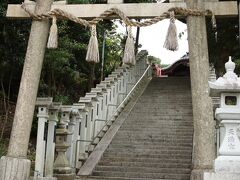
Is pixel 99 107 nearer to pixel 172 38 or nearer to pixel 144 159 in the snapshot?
pixel 144 159

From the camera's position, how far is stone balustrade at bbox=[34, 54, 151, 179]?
22.5 feet

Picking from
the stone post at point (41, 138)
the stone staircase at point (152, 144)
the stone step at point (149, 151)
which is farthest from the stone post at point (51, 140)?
the stone step at point (149, 151)

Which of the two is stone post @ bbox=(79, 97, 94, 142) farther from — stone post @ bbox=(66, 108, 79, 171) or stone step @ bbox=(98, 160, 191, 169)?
stone post @ bbox=(66, 108, 79, 171)

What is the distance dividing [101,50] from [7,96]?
133 inches

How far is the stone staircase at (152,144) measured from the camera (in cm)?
802

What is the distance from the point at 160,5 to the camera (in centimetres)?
654

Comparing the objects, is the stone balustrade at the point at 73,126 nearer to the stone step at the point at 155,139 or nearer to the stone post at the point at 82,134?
the stone post at the point at 82,134

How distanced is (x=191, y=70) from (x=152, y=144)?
324 centimetres

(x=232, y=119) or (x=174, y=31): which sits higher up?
(x=174, y=31)

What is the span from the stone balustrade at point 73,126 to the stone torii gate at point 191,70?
1.28 feet

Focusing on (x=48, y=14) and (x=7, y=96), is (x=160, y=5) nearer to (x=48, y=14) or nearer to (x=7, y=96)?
(x=48, y=14)

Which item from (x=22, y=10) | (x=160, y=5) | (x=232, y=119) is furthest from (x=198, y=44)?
(x=22, y=10)

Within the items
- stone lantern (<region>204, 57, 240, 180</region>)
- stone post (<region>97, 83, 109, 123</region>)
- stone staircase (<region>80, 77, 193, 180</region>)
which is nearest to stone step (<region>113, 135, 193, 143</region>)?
stone staircase (<region>80, 77, 193, 180</region>)

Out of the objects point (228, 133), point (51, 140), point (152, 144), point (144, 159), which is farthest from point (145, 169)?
point (228, 133)
